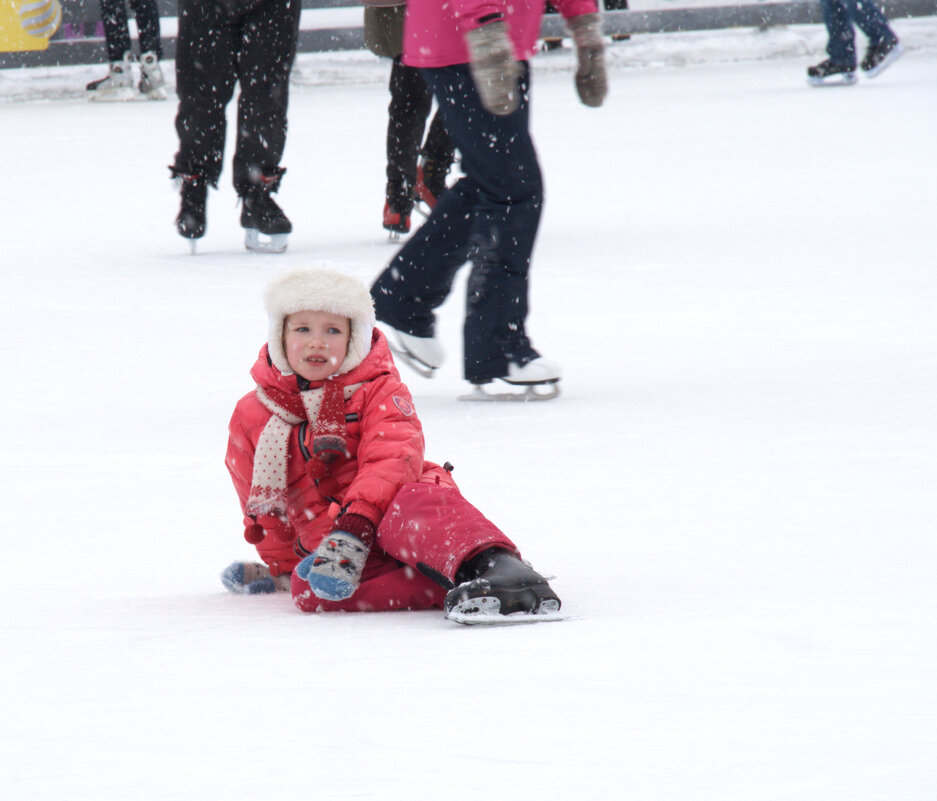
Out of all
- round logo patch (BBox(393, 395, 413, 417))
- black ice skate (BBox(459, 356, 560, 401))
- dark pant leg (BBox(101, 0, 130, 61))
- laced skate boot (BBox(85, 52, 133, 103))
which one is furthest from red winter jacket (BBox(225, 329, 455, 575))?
laced skate boot (BBox(85, 52, 133, 103))

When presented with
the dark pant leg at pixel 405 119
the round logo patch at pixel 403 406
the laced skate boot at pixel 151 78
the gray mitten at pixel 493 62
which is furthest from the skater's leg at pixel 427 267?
the laced skate boot at pixel 151 78

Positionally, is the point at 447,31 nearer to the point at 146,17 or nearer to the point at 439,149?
the point at 439,149

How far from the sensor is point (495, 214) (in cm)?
362

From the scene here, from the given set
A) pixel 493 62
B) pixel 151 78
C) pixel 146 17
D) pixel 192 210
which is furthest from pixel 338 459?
pixel 151 78

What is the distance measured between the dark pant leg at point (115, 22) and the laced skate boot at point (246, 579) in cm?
1028

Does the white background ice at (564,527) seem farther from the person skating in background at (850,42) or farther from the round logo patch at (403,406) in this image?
the person skating in background at (850,42)

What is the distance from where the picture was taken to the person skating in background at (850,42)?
440 inches

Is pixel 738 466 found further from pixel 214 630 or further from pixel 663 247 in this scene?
pixel 663 247

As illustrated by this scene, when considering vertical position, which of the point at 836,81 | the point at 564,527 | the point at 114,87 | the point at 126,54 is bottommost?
the point at 114,87

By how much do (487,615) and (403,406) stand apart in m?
0.45

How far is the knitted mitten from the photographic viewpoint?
2.04m

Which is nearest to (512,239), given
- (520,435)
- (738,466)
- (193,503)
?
(520,435)

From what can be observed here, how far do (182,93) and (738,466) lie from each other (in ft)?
11.1

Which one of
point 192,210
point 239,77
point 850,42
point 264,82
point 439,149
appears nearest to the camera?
point 264,82
